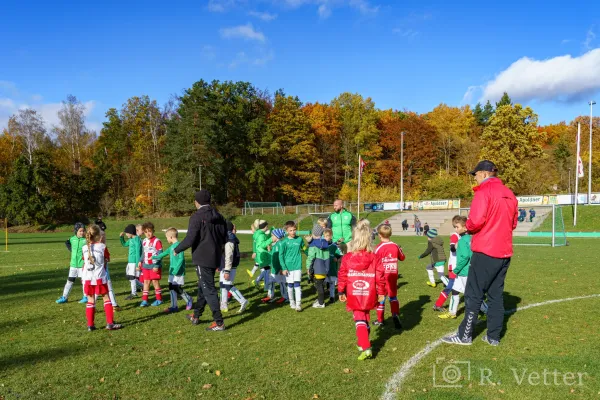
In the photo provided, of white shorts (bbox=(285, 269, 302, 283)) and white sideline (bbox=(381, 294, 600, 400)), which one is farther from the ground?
white shorts (bbox=(285, 269, 302, 283))

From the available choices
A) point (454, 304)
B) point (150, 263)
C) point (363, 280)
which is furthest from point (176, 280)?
point (454, 304)

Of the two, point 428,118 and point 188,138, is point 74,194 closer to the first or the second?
A: point 188,138

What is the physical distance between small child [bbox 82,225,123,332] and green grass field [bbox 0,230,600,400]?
317 mm

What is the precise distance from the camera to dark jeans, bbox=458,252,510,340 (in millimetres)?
5680

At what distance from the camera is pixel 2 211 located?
53.4 meters

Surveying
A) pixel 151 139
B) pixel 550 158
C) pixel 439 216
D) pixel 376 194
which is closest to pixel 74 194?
pixel 151 139

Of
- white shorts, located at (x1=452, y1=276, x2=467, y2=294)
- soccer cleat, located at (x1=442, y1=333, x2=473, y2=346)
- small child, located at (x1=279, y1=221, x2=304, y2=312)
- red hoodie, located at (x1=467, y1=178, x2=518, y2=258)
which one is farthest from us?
small child, located at (x1=279, y1=221, x2=304, y2=312)

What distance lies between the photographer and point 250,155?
206ft

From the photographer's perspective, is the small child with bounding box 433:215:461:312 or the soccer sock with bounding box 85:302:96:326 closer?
the soccer sock with bounding box 85:302:96:326

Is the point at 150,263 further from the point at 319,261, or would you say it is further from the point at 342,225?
the point at 342,225

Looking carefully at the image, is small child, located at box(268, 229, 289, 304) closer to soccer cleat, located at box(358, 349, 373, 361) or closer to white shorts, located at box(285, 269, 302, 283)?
white shorts, located at box(285, 269, 302, 283)

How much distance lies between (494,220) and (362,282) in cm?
199

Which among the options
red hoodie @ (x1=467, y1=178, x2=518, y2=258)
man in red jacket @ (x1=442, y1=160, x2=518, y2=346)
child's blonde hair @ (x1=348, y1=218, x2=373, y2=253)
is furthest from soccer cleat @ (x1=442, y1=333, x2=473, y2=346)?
child's blonde hair @ (x1=348, y1=218, x2=373, y2=253)

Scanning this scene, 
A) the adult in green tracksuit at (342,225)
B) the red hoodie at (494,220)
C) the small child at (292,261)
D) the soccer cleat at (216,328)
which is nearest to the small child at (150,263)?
the soccer cleat at (216,328)
